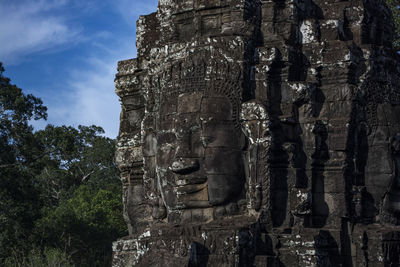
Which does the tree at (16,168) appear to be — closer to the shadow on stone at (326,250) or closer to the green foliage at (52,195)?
the green foliage at (52,195)

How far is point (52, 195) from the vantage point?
3841cm

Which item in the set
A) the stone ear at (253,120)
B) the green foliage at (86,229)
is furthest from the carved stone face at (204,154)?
the green foliage at (86,229)

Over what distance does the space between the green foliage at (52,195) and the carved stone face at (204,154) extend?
21.1ft

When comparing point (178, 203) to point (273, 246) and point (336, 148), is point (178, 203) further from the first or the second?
point (336, 148)

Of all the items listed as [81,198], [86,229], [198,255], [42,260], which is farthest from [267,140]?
[81,198]

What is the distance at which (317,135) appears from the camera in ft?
36.0

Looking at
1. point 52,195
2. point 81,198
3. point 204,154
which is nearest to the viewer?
point 204,154

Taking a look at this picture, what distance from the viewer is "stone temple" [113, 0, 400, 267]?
33.9 ft

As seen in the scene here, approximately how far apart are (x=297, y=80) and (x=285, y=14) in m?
1.14

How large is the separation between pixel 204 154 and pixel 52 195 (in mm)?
28954

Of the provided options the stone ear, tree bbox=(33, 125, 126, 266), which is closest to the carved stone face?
the stone ear

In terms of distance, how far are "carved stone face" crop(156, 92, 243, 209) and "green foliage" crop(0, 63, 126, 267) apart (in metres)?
6.44

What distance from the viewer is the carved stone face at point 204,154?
10672 millimetres

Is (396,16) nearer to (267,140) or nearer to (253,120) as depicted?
(253,120)
